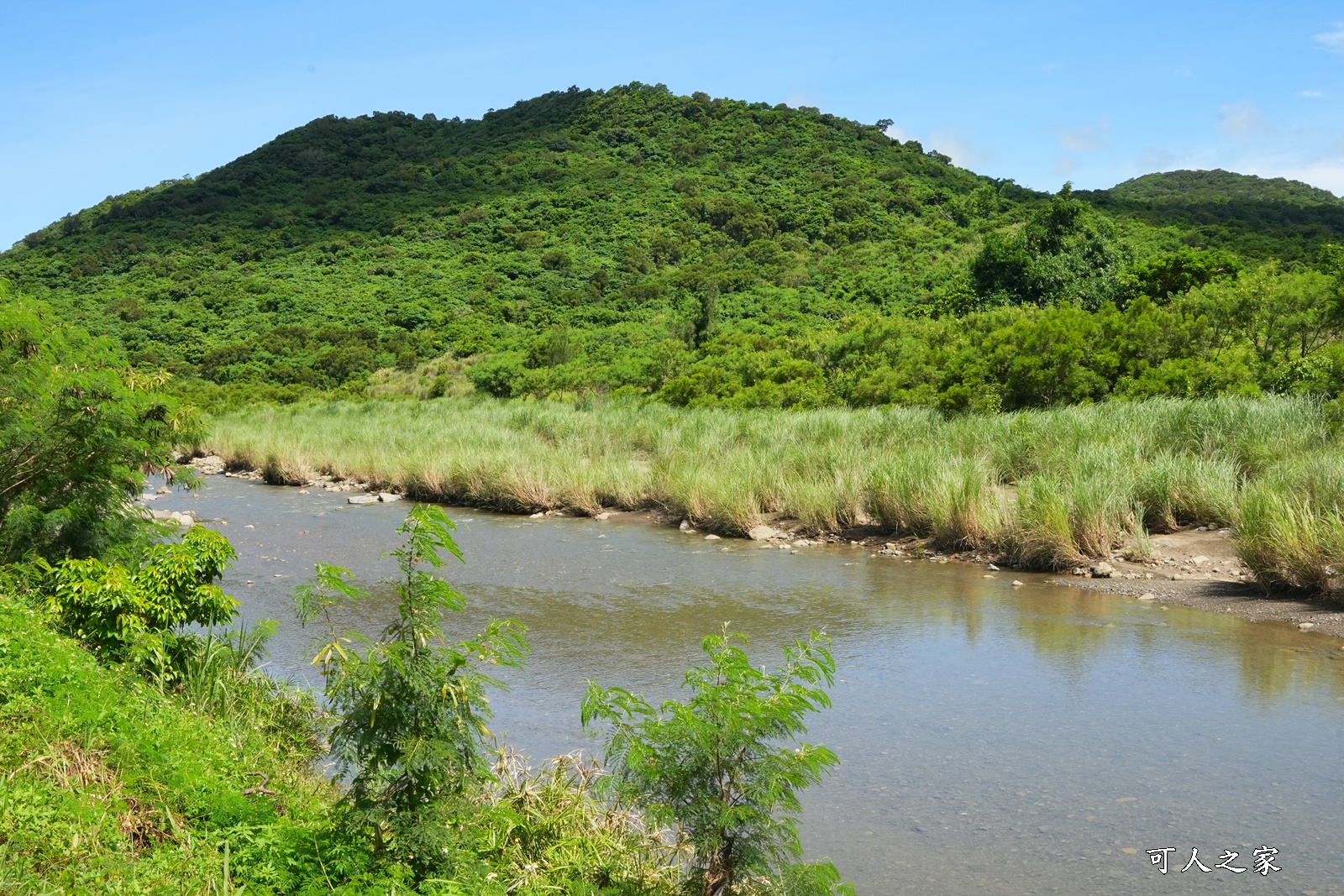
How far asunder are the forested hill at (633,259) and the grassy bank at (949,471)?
380 centimetres

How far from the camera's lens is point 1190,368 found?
61.6 feet

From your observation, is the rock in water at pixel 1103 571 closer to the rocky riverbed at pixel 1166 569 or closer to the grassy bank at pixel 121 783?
the rocky riverbed at pixel 1166 569

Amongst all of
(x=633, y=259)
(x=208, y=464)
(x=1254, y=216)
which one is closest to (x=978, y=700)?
(x=208, y=464)

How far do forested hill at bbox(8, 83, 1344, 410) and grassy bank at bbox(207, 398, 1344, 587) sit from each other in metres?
3.80

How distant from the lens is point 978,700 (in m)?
7.55

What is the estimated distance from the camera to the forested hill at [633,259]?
29.8 meters

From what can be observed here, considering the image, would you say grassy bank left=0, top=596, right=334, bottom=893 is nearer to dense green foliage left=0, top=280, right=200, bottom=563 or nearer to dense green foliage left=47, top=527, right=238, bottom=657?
dense green foliage left=47, top=527, right=238, bottom=657

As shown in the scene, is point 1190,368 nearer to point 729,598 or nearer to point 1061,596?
point 1061,596

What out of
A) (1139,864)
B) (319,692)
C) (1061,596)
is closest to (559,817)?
(1139,864)

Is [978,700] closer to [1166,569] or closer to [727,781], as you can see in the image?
[727,781]

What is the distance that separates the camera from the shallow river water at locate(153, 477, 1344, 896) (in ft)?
16.9

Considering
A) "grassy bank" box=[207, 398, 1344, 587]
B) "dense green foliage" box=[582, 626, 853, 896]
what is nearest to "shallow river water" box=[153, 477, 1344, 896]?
"grassy bank" box=[207, 398, 1344, 587]

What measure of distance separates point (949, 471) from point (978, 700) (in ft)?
21.6

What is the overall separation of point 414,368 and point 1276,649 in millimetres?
46040
